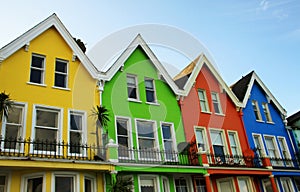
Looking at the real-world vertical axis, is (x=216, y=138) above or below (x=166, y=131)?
below

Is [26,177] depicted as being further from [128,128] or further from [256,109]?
[256,109]

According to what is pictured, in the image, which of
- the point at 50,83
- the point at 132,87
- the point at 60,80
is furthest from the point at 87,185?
the point at 132,87

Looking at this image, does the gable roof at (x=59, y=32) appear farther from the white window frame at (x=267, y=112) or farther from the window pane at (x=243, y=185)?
the white window frame at (x=267, y=112)

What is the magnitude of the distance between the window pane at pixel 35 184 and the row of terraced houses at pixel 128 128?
1.6 inches

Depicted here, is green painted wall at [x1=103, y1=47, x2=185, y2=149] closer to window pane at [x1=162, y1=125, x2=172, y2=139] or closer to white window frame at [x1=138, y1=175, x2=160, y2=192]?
window pane at [x1=162, y1=125, x2=172, y2=139]

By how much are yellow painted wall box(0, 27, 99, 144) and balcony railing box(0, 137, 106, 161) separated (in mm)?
492

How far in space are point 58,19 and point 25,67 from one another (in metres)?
3.34

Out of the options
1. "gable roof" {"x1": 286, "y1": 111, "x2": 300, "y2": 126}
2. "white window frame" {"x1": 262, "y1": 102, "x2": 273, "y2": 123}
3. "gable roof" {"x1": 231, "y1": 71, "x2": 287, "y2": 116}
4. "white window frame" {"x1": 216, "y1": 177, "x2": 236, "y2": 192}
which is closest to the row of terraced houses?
"white window frame" {"x1": 216, "y1": 177, "x2": 236, "y2": 192}

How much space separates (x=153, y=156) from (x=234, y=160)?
592cm

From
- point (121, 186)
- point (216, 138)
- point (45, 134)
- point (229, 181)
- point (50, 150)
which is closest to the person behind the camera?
point (121, 186)

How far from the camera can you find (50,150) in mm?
14727

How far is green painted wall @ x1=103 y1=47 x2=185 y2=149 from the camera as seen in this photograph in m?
17.7

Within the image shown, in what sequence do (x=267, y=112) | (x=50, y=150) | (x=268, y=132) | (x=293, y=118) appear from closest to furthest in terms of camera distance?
(x=50, y=150)
(x=268, y=132)
(x=267, y=112)
(x=293, y=118)

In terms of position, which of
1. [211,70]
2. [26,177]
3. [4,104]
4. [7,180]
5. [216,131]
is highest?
[211,70]
